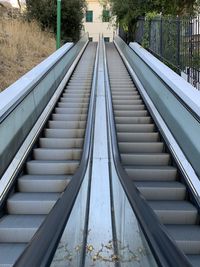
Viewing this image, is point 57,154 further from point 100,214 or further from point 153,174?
point 100,214

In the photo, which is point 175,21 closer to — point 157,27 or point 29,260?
point 157,27

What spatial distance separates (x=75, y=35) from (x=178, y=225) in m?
20.3

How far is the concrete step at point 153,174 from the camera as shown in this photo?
5828mm

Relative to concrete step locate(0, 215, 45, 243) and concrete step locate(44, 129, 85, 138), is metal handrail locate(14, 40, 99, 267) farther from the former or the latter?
concrete step locate(44, 129, 85, 138)

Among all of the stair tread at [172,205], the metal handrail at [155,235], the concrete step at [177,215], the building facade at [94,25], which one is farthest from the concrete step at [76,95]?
the building facade at [94,25]

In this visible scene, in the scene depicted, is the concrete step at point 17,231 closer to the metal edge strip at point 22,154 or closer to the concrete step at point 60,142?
the metal edge strip at point 22,154

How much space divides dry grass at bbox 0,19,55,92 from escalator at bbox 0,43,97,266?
4.23 m

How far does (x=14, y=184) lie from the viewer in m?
5.43

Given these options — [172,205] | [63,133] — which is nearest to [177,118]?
[172,205]

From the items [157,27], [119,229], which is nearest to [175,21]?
[157,27]

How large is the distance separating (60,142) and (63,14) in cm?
1707

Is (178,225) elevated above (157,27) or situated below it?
below

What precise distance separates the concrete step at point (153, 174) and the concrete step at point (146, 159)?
37 centimetres

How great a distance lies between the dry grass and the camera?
1324cm
